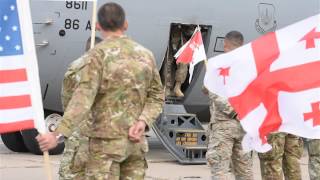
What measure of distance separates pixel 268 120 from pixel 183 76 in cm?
580

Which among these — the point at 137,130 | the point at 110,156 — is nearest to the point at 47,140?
the point at 110,156

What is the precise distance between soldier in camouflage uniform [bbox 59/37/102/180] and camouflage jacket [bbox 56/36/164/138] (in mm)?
86

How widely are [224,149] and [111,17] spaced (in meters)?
2.62

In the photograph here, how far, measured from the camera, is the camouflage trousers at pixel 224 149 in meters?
6.62

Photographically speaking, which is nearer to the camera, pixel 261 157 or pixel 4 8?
pixel 4 8

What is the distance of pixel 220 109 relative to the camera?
21.9 feet

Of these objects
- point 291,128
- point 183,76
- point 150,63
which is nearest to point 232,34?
point 291,128

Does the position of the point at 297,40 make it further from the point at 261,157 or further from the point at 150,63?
the point at 261,157

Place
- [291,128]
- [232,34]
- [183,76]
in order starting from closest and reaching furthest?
[291,128]
[232,34]
[183,76]

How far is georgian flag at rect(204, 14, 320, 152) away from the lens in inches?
200

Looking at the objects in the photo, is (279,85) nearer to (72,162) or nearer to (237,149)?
(72,162)

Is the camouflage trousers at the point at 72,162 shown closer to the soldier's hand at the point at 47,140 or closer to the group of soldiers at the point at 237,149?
the soldier's hand at the point at 47,140

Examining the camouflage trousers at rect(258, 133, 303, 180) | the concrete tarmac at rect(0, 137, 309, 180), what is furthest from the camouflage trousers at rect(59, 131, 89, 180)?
the concrete tarmac at rect(0, 137, 309, 180)

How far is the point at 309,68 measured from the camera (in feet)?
17.1
